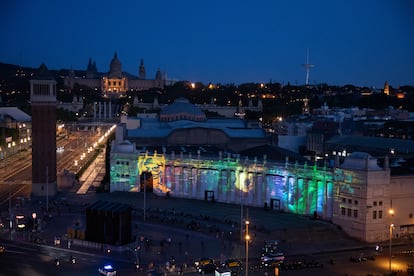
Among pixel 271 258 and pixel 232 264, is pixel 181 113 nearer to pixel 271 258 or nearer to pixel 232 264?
pixel 271 258

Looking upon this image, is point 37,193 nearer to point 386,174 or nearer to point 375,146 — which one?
point 386,174

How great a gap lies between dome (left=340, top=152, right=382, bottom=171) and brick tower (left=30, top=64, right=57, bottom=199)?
36.7m

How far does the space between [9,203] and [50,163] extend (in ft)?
35.4

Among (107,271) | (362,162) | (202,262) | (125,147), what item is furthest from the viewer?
(125,147)

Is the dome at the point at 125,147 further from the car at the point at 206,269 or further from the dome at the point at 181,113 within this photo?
the dome at the point at 181,113

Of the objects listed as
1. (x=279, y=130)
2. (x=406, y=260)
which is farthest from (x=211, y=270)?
(x=279, y=130)

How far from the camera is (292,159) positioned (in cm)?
7494

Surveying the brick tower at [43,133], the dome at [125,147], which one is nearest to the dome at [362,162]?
the dome at [125,147]

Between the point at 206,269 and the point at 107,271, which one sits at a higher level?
the point at 107,271

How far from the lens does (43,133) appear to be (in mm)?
76375

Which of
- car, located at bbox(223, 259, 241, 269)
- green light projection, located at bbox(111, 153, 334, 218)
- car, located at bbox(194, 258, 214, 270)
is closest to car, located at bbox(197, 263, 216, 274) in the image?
car, located at bbox(194, 258, 214, 270)

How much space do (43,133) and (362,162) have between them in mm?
39915

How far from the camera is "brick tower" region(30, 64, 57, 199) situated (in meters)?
74.9

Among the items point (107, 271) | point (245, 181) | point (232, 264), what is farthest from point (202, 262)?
point (245, 181)
